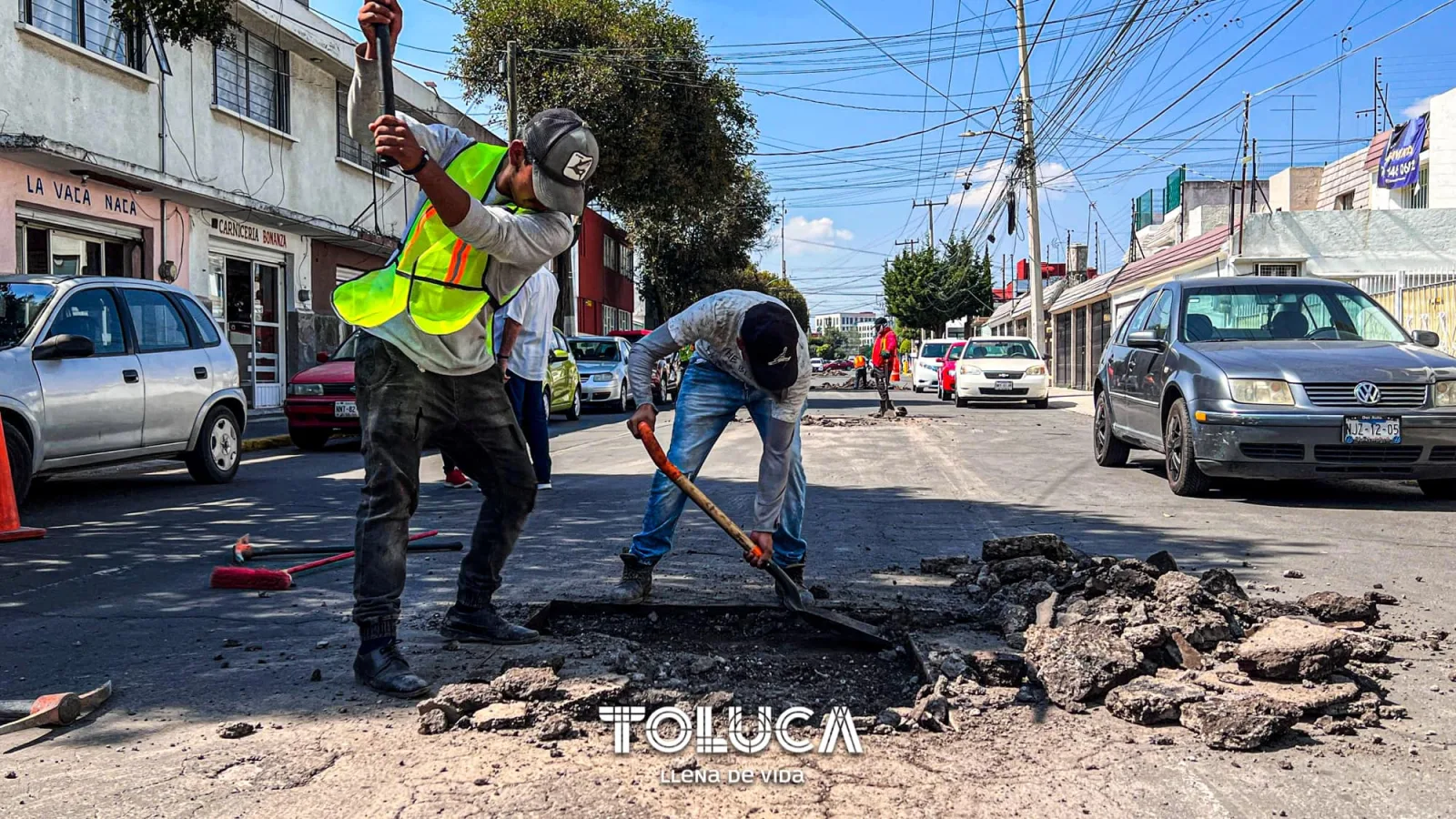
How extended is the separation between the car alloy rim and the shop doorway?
9774 millimetres

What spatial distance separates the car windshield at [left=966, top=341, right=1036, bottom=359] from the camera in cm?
2348

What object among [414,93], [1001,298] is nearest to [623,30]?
[414,93]

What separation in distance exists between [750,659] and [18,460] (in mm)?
5907

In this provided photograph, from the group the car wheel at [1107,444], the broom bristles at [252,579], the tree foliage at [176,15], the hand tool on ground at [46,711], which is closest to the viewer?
the hand tool on ground at [46,711]

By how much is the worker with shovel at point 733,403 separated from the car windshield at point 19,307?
17.7ft

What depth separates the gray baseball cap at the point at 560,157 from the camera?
11.2 ft

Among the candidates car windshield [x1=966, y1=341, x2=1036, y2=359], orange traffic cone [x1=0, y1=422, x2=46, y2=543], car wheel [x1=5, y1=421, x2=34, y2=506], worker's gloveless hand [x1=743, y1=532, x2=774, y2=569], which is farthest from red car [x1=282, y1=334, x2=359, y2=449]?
car windshield [x1=966, y1=341, x2=1036, y2=359]

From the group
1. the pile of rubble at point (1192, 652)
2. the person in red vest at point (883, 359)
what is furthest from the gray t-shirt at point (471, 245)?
the person in red vest at point (883, 359)

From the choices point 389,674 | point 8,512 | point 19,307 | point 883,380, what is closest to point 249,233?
point 883,380

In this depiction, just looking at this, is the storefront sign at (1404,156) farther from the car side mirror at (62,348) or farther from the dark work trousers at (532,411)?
the car side mirror at (62,348)

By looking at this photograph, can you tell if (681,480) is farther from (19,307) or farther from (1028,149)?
→ (1028,149)

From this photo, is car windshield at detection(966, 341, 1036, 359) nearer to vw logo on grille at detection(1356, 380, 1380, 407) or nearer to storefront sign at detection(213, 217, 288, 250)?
storefront sign at detection(213, 217, 288, 250)

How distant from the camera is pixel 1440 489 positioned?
27.1 ft

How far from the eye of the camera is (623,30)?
25875 mm
